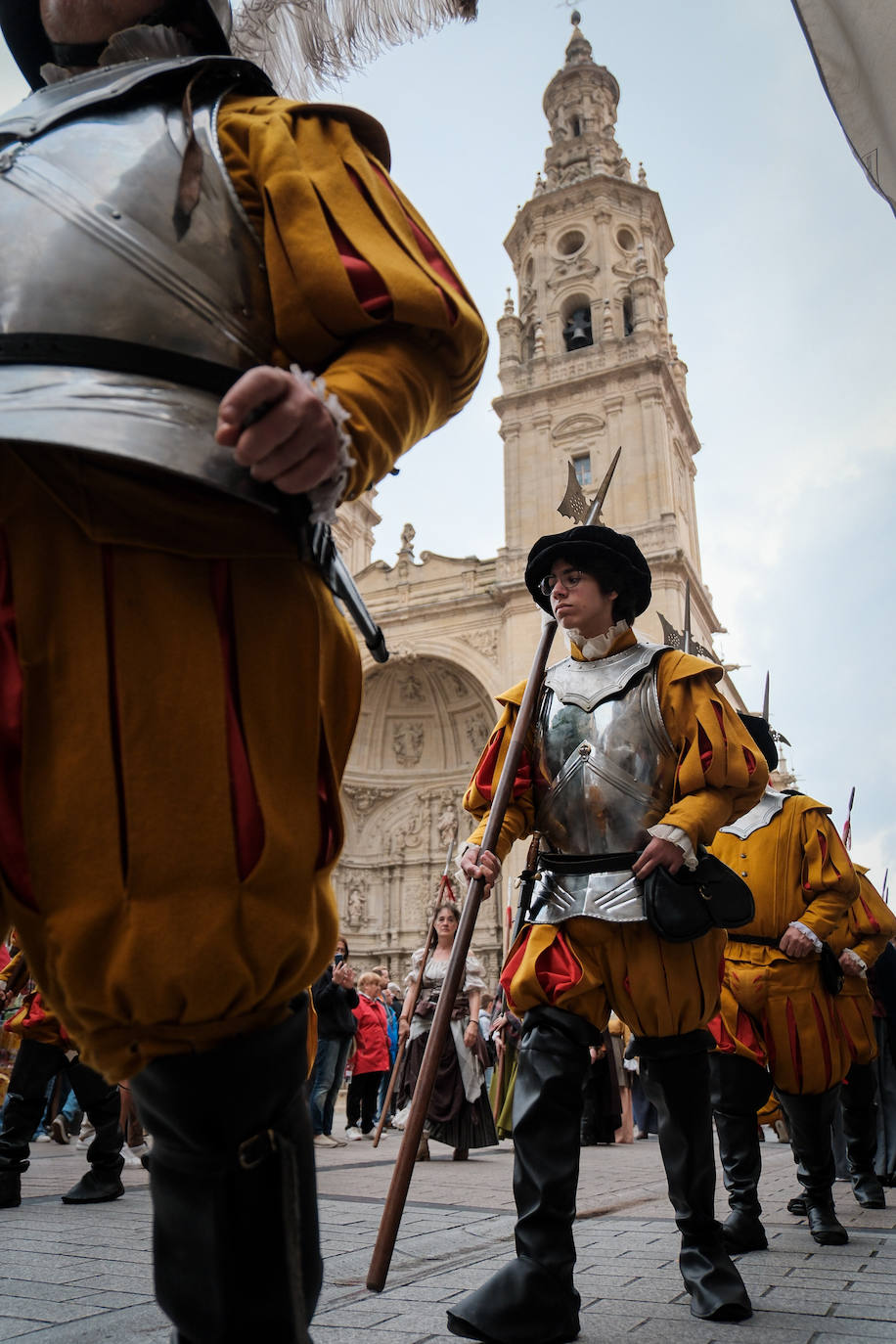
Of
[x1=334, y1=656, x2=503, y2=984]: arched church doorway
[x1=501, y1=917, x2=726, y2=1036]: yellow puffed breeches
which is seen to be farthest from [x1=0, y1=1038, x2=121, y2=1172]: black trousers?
[x1=334, y1=656, x2=503, y2=984]: arched church doorway

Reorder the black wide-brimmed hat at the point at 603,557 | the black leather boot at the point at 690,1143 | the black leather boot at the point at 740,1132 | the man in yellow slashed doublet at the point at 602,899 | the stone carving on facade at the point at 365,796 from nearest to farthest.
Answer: the man in yellow slashed doublet at the point at 602,899 < the black leather boot at the point at 690,1143 < the black wide-brimmed hat at the point at 603,557 < the black leather boot at the point at 740,1132 < the stone carving on facade at the point at 365,796

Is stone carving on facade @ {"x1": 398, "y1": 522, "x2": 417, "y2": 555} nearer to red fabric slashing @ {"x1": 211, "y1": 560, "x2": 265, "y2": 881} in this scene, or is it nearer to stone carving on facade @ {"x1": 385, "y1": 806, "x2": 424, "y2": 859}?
stone carving on facade @ {"x1": 385, "y1": 806, "x2": 424, "y2": 859}

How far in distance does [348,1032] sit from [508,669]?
13698 mm

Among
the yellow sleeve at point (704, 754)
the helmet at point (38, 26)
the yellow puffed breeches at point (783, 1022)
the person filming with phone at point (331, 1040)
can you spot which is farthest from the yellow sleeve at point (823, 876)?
the person filming with phone at point (331, 1040)

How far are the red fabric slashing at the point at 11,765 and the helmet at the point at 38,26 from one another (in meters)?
0.97

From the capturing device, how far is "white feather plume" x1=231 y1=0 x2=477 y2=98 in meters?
1.84

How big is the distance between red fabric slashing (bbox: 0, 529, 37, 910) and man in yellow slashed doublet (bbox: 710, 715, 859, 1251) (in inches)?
114

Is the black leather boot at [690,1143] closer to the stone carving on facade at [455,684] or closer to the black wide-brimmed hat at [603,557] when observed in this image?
the black wide-brimmed hat at [603,557]

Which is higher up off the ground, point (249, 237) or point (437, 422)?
point (249, 237)

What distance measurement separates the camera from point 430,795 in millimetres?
23938

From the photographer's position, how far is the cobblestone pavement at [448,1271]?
2.07 m

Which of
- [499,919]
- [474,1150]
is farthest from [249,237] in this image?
[499,919]

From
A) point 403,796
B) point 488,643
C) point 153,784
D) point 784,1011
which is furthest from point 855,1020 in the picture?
point 403,796

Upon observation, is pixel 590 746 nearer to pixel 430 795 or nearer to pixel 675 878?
pixel 675 878
